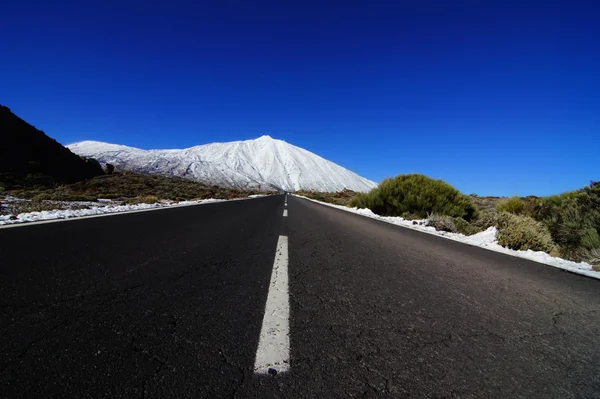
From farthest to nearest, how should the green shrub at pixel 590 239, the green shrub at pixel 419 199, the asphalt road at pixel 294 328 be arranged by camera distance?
the green shrub at pixel 419 199, the green shrub at pixel 590 239, the asphalt road at pixel 294 328

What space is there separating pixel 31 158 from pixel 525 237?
111 feet

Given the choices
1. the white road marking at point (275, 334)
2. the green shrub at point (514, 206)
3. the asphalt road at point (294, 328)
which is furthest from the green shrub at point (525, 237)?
the white road marking at point (275, 334)

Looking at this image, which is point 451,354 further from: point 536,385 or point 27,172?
point 27,172

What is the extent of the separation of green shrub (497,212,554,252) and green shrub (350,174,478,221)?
4996 mm

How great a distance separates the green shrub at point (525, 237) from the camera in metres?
6.17

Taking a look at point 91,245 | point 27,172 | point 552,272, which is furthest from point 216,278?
point 27,172

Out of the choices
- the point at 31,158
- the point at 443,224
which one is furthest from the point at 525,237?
the point at 31,158

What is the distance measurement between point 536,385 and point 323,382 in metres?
1.16

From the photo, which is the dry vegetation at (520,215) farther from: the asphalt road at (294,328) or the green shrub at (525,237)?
the asphalt road at (294,328)

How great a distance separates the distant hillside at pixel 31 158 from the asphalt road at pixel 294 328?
78.3 ft

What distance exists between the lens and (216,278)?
3.10 meters

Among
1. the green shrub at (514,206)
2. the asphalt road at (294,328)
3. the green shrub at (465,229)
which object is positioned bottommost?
the asphalt road at (294,328)

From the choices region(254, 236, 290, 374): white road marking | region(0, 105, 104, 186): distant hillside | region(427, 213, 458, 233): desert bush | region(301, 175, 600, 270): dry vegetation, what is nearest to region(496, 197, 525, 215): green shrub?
region(301, 175, 600, 270): dry vegetation

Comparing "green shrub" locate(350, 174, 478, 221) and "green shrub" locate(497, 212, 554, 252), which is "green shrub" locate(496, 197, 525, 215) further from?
"green shrub" locate(497, 212, 554, 252)
